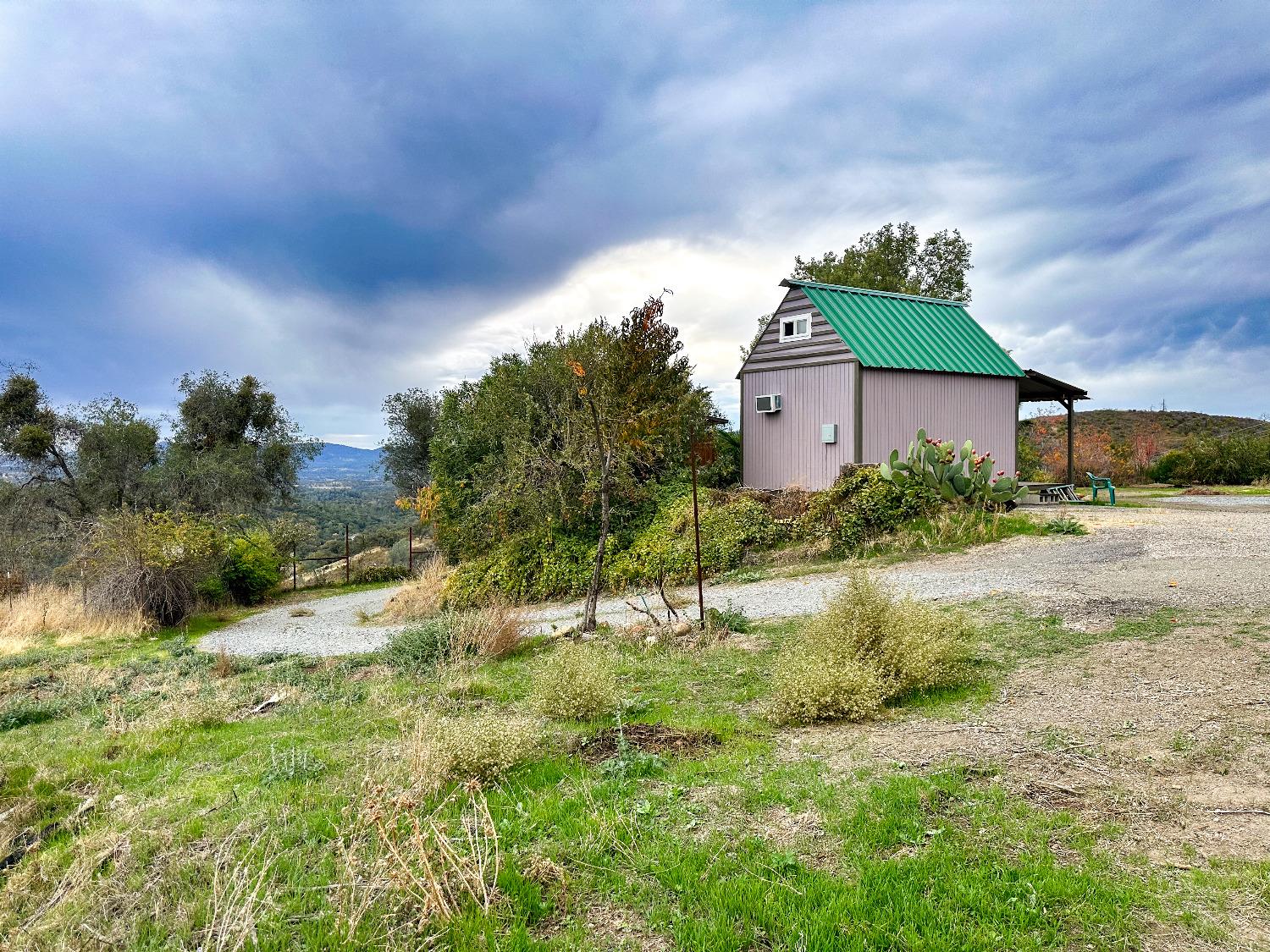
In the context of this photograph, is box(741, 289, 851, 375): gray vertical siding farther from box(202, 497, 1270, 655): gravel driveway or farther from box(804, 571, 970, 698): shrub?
box(804, 571, 970, 698): shrub

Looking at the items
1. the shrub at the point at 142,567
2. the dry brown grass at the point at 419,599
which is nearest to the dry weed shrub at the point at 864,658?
the dry brown grass at the point at 419,599

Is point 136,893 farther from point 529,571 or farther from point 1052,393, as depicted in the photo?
point 1052,393

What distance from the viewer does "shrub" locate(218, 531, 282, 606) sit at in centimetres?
1736

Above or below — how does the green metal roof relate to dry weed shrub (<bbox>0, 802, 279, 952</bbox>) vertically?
above

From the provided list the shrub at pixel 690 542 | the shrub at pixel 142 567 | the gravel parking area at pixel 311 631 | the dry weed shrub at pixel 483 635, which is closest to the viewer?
the dry weed shrub at pixel 483 635

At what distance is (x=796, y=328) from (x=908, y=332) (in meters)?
2.61

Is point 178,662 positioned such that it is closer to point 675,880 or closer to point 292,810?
point 292,810

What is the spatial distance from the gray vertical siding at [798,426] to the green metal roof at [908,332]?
0.86 meters

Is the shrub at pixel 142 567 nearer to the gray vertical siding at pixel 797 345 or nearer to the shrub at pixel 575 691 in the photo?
the shrub at pixel 575 691

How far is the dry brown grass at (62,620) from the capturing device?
12.4 metres

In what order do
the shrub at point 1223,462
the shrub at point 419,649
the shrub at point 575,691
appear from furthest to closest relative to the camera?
the shrub at point 1223,462
the shrub at point 419,649
the shrub at point 575,691

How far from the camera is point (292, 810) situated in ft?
12.1

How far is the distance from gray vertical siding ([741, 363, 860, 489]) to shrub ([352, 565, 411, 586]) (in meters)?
10.5

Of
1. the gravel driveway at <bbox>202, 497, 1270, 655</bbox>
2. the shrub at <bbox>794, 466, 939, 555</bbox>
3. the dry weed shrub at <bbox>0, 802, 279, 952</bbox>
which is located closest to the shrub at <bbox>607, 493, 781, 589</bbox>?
the shrub at <bbox>794, 466, 939, 555</bbox>
